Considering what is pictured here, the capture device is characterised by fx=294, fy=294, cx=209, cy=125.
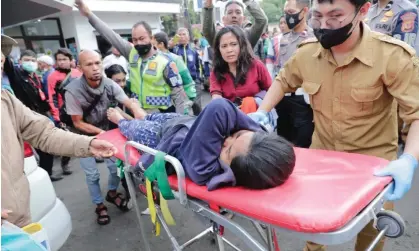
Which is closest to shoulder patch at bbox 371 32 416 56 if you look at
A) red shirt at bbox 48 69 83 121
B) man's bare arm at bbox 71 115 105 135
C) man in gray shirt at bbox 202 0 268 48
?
man in gray shirt at bbox 202 0 268 48

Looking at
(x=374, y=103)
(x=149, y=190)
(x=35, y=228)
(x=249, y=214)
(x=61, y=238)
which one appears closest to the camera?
(x=249, y=214)

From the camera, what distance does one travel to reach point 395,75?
1.34m

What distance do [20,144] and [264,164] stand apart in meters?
1.25

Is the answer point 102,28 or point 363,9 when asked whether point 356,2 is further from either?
point 102,28

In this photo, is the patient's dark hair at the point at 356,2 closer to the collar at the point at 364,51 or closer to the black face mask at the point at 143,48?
the collar at the point at 364,51

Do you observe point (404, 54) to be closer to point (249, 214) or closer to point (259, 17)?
point (249, 214)

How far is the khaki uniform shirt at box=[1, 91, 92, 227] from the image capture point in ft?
4.44

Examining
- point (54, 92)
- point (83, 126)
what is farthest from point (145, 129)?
point (54, 92)

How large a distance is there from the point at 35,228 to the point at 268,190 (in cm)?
96

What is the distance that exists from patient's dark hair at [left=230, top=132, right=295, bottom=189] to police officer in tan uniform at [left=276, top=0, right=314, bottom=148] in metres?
1.46

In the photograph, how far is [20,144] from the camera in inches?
60.2

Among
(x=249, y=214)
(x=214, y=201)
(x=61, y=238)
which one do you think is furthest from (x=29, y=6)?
(x=249, y=214)

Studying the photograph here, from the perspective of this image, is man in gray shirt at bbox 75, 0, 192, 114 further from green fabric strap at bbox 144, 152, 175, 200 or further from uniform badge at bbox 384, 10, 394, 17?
uniform badge at bbox 384, 10, 394, 17

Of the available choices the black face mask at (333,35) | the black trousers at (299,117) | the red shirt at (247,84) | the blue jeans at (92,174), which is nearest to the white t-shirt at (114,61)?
the blue jeans at (92,174)
